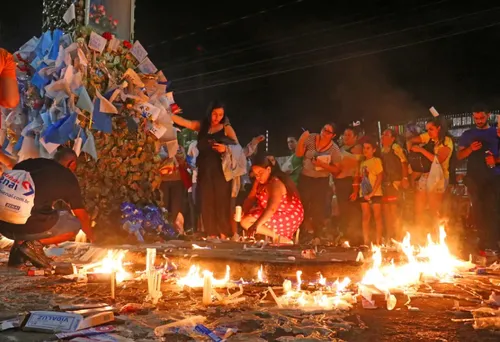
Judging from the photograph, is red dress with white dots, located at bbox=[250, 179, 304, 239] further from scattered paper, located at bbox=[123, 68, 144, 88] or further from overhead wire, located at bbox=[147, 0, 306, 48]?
overhead wire, located at bbox=[147, 0, 306, 48]

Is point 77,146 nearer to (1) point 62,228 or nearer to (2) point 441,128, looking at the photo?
(1) point 62,228

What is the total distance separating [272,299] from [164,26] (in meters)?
13.9

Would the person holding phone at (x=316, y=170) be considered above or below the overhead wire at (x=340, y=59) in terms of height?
below

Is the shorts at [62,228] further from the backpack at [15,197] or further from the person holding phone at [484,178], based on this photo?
the person holding phone at [484,178]

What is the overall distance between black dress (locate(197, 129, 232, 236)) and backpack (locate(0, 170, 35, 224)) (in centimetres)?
338

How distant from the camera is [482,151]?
25.3 feet

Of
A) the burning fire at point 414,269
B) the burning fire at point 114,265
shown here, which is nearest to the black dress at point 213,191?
the burning fire at point 114,265

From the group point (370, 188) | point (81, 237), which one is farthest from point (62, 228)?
point (370, 188)

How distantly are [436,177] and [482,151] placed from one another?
0.96 metres

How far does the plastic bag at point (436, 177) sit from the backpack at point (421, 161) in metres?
0.14

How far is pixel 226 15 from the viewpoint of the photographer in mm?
15008

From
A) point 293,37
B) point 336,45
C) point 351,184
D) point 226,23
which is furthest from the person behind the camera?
point 226,23

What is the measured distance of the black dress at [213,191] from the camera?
8062 mm

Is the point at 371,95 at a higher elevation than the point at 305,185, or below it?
higher
